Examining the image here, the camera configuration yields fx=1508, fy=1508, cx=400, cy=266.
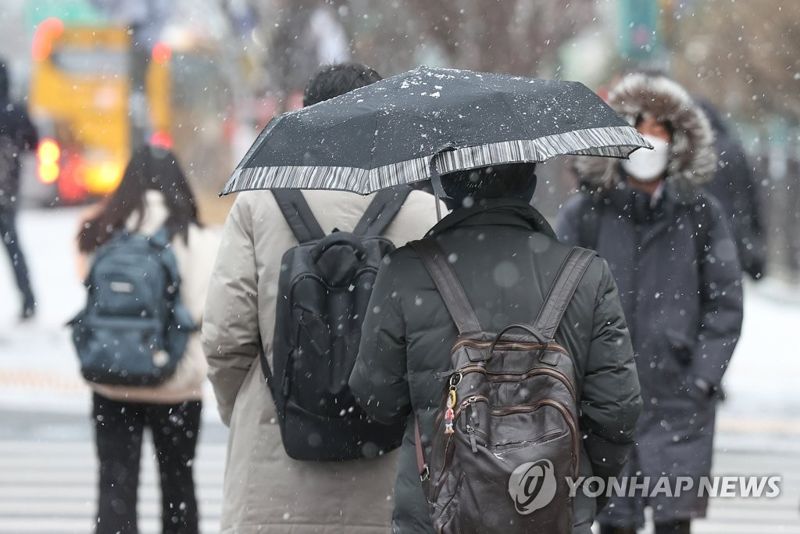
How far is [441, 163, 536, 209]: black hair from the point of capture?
12.4 feet

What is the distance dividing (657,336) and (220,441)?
17.8ft

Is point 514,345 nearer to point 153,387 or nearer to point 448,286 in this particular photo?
point 448,286

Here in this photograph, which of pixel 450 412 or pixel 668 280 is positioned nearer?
pixel 450 412

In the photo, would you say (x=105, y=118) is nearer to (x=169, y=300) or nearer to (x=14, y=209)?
(x=14, y=209)

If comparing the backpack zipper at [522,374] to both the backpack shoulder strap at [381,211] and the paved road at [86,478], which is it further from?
the paved road at [86,478]

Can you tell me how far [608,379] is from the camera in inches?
142

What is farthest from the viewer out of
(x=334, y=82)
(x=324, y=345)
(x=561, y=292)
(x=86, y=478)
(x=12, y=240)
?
(x=12, y=240)

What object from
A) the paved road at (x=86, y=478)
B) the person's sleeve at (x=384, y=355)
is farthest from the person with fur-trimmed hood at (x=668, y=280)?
the paved road at (x=86, y=478)

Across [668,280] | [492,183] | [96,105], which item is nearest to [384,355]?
[492,183]

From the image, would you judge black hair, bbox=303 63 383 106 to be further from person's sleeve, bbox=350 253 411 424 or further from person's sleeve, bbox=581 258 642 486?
person's sleeve, bbox=581 258 642 486

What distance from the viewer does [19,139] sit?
13344 mm

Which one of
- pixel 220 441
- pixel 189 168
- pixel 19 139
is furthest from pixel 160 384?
pixel 189 168

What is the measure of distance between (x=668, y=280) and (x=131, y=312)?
196 cm

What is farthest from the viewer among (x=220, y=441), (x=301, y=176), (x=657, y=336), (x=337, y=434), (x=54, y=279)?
(x=54, y=279)
